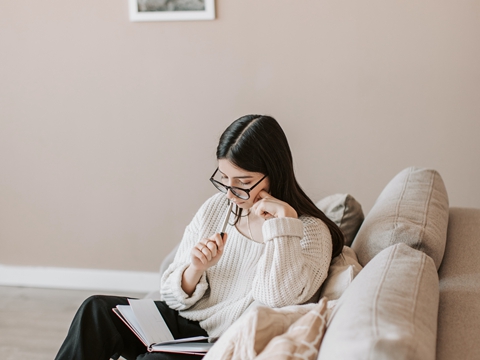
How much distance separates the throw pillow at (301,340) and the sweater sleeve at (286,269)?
0.44 m

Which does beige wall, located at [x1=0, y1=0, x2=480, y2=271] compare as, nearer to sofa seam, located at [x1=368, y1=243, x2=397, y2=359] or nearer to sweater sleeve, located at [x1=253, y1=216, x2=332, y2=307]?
sweater sleeve, located at [x1=253, y1=216, x2=332, y2=307]

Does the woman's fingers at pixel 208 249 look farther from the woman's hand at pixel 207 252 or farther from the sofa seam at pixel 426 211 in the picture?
the sofa seam at pixel 426 211

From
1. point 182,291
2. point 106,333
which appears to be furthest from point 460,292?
point 106,333

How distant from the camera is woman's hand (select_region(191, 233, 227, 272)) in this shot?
5.21 ft

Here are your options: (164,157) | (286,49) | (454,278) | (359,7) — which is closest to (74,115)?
(164,157)

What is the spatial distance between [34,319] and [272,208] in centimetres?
169

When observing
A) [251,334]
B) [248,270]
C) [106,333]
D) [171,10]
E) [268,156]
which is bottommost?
[106,333]

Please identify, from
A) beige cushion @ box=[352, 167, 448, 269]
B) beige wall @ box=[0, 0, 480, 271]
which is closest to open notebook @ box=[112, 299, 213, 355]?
beige cushion @ box=[352, 167, 448, 269]

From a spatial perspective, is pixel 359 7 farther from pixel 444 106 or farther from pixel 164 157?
pixel 164 157

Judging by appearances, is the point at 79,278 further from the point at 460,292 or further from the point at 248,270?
the point at 460,292

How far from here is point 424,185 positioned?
190 centimetres

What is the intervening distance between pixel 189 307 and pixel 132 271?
1423mm

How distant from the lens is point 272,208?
161 centimetres

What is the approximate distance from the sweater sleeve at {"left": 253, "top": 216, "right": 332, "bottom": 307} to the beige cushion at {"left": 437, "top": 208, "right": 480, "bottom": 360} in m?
0.33
